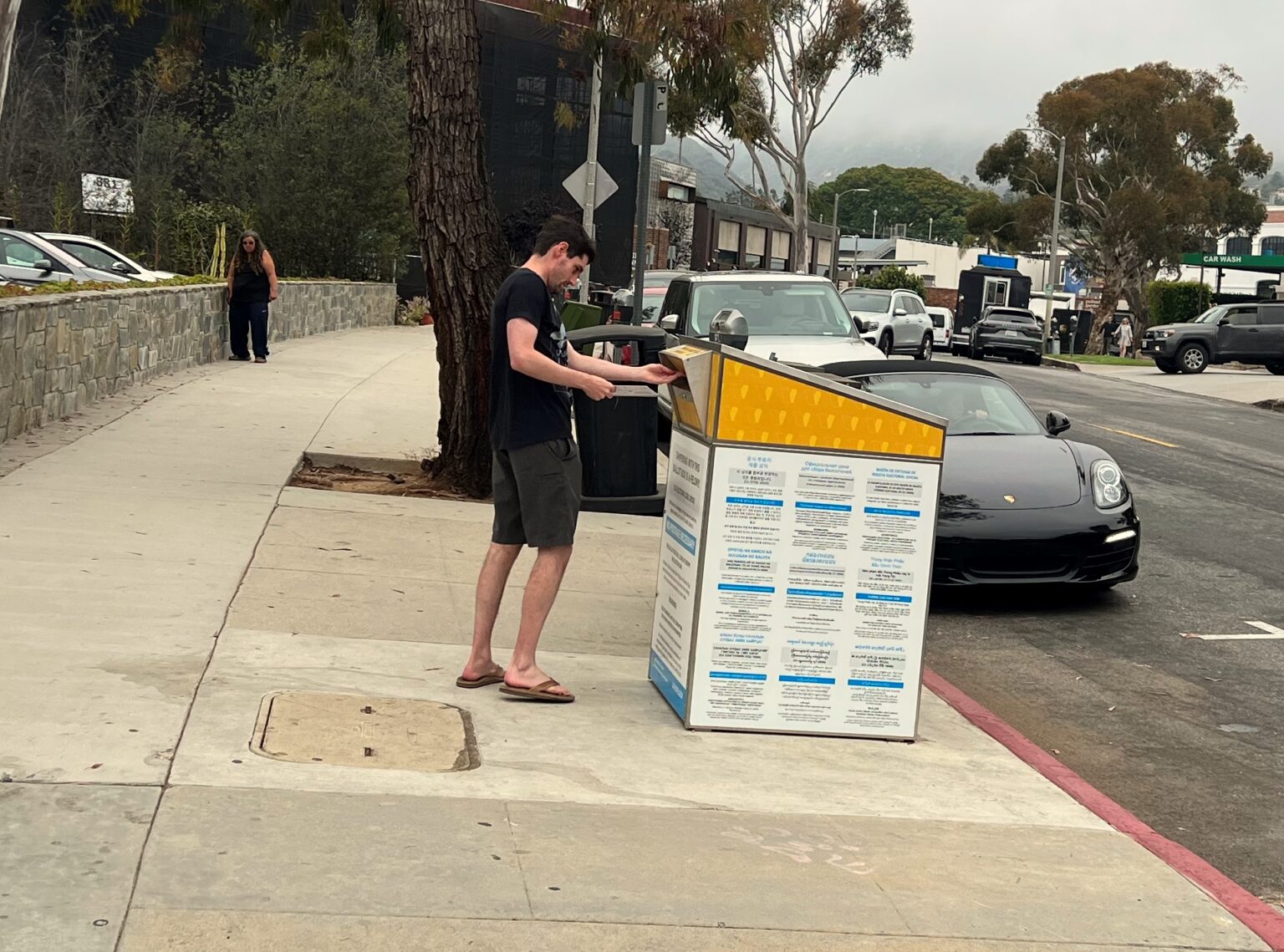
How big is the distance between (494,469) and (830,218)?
165m

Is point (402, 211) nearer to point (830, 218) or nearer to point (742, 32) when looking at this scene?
point (742, 32)

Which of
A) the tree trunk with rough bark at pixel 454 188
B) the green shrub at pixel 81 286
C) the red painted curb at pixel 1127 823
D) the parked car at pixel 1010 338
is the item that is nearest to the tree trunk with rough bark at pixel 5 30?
the green shrub at pixel 81 286

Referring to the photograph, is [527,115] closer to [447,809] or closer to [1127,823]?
[1127,823]

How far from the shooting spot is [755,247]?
9094 centimetres

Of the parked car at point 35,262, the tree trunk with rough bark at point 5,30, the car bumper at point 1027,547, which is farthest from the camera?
the parked car at point 35,262

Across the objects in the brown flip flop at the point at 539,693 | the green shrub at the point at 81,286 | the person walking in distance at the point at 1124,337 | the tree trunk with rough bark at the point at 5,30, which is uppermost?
the tree trunk with rough bark at the point at 5,30

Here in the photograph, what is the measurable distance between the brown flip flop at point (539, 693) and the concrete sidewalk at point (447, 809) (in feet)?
0.21

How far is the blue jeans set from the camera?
20984mm

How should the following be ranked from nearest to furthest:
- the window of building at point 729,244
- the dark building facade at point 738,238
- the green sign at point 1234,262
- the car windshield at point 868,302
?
the car windshield at point 868,302 < the green sign at point 1234,262 < the dark building facade at point 738,238 < the window of building at point 729,244

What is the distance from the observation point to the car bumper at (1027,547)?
9.55 m

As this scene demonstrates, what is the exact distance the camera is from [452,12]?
11.6 m

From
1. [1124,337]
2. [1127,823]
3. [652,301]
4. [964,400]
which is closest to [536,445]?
[1127,823]

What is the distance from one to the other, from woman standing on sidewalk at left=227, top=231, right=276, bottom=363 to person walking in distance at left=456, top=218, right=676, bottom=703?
1447cm

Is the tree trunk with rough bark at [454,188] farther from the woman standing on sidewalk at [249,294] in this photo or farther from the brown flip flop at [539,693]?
the woman standing on sidewalk at [249,294]
